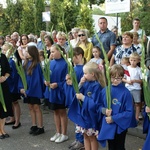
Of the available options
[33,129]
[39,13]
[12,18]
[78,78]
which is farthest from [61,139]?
[12,18]

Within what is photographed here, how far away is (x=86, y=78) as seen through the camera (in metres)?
3.74

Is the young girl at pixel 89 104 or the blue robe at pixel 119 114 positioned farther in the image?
the young girl at pixel 89 104

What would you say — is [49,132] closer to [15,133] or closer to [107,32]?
[15,133]

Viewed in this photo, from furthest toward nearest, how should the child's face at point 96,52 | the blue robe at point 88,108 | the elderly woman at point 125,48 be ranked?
the child's face at point 96,52 → the elderly woman at point 125,48 → the blue robe at point 88,108

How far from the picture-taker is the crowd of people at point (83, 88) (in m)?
3.44

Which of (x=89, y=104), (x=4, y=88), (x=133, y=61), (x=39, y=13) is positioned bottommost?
(x=4, y=88)

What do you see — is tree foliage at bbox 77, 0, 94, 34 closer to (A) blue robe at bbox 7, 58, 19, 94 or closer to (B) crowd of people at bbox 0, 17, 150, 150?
(B) crowd of people at bbox 0, 17, 150, 150

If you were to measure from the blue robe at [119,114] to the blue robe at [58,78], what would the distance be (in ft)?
4.74

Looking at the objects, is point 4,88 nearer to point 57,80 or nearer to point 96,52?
point 57,80

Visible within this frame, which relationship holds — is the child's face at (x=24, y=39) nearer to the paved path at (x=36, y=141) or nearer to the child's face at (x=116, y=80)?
the paved path at (x=36, y=141)

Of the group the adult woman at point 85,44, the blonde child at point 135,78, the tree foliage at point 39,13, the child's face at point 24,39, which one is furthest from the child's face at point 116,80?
the tree foliage at point 39,13

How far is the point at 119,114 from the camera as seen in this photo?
336 cm

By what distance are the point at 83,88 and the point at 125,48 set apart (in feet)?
6.31

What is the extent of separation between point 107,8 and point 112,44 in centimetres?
187
